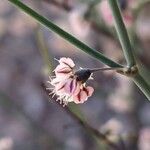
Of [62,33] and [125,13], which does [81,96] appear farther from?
[125,13]

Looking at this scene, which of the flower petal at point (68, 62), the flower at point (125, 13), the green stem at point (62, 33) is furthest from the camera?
the flower at point (125, 13)

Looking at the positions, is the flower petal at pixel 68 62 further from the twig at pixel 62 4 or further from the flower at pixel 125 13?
the twig at pixel 62 4

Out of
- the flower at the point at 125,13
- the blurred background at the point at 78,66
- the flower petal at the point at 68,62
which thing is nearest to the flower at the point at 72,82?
the flower petal at the point at 68,62

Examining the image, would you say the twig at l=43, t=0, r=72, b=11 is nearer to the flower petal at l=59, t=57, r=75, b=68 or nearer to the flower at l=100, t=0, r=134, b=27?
the flower at l=100, t=0, r=134, b=27

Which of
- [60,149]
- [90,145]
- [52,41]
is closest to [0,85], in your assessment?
[52,41]

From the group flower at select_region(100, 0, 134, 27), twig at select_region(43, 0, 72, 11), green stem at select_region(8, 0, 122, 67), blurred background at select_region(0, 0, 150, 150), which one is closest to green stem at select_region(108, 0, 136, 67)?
green stem at select_region(8, 0, 122, 67)

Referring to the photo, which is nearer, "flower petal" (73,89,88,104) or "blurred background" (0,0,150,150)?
"flower petal" (73,89,88,104)
